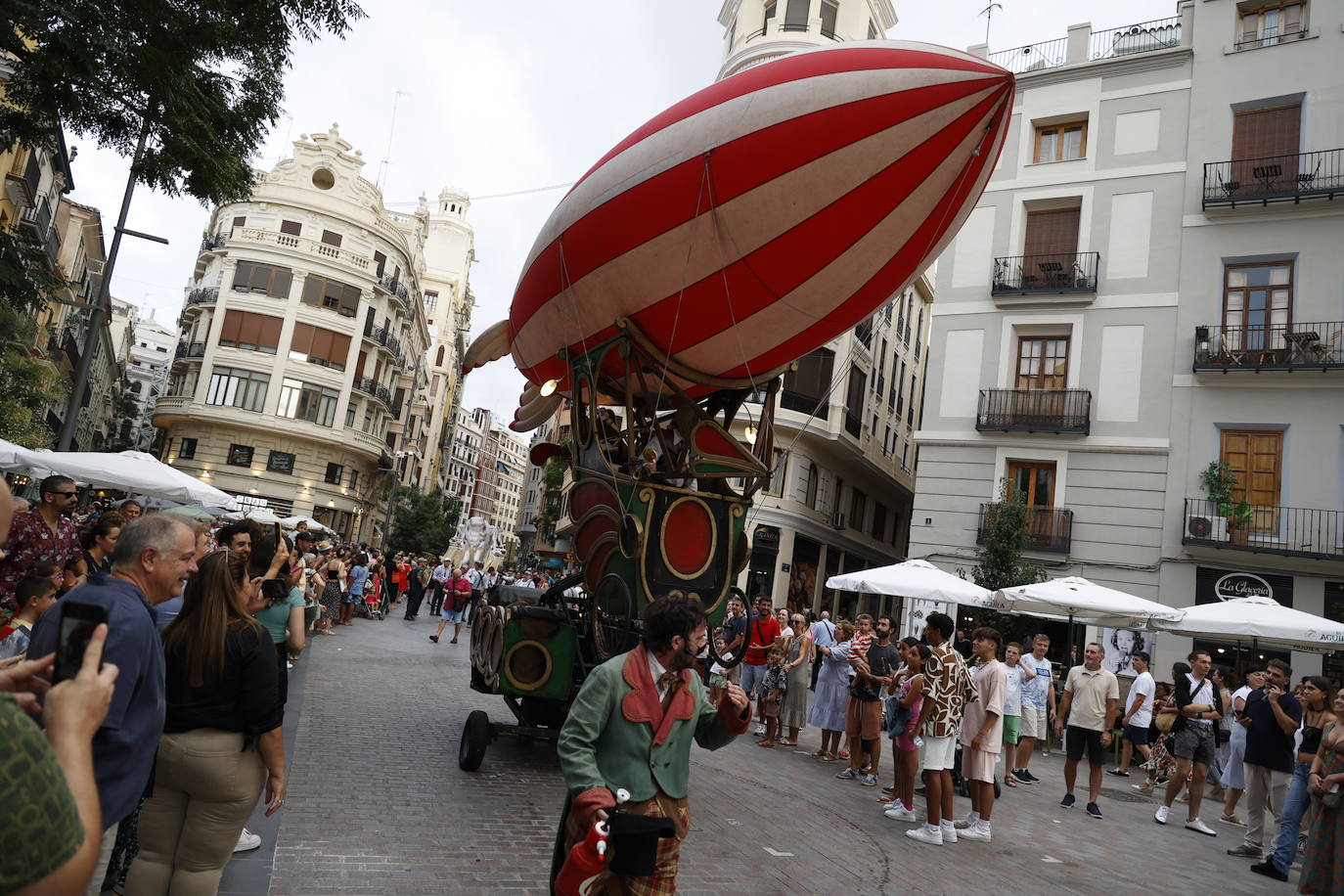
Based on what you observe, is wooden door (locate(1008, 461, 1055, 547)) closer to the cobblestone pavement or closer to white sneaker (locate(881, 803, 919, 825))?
the cobblestone pavement

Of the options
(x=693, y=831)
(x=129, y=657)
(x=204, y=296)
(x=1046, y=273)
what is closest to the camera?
(x=129, y=657)

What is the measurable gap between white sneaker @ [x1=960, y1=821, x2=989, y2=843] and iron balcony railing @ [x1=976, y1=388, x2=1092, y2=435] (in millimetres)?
15087

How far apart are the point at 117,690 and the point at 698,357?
18.6 ft

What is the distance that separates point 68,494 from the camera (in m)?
7.78

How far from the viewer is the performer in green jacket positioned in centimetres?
344

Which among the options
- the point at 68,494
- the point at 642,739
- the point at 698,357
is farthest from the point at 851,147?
the point at 68,494

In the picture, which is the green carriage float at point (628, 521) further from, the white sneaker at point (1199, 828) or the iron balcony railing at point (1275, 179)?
the iron balcony railing at point (1275, 179)

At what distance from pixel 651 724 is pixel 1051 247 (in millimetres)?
22233

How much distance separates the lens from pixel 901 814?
325 inches

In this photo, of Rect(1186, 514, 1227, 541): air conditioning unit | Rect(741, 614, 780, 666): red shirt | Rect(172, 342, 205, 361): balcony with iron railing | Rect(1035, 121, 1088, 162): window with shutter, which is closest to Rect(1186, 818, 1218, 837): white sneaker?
Rect(741, 614, 780, 666): red shirt

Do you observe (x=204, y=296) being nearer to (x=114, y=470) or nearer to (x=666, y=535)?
(x=114, y=470)

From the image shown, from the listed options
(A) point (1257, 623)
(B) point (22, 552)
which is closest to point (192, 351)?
(B) point (22, 552)

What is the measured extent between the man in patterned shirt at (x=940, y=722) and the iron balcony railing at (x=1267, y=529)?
47.6 feet

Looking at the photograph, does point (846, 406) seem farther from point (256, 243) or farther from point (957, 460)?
point (256, 243)
